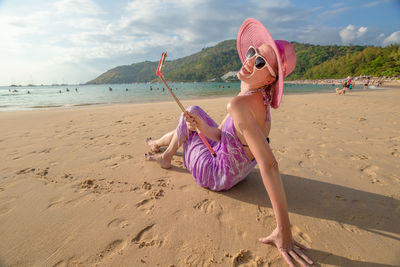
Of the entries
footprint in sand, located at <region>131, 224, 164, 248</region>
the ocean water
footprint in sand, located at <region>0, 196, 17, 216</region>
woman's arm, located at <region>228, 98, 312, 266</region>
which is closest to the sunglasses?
woman's arm, located at <region>228, 98, 312, 266</region>

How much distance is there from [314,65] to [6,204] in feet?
288

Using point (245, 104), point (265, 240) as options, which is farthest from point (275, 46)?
point (265, 240)

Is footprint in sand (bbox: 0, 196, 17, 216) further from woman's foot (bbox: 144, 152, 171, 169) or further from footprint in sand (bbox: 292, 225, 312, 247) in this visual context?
footprint in sand (bbox: 292, 225, 312, 247)

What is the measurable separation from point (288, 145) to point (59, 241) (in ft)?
11.9

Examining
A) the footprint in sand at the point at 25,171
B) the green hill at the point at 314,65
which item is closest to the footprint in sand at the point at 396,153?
the footprint in sand at the point at 25,171

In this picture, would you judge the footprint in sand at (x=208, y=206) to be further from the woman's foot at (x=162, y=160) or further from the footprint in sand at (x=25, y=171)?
the footprint in sand at (x=25, y=171)

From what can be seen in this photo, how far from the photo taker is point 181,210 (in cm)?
198

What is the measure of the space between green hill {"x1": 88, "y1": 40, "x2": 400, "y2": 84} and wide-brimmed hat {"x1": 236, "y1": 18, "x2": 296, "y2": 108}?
4793 centimetres

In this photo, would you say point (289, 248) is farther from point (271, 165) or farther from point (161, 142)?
point (161, 142)

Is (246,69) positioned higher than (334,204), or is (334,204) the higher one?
(246,69)

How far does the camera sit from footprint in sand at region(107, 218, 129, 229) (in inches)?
69.6

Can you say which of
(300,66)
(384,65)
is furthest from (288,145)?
(300,66)

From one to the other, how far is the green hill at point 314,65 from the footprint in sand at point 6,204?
49838 millimetres

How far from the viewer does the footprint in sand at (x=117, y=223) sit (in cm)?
177
